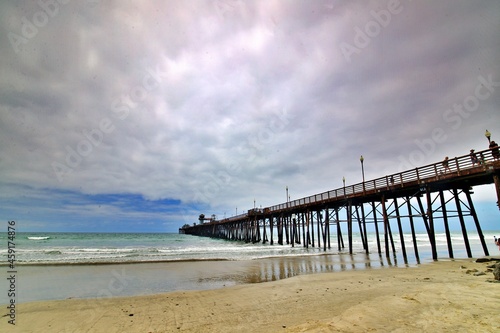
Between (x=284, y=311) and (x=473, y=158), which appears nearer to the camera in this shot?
(x=284, y=311)

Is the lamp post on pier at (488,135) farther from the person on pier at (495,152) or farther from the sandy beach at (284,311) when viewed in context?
the sandy beach at (284,311)

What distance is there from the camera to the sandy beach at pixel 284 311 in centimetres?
498

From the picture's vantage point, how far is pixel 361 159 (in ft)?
87.8

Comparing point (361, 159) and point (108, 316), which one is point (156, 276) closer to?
point (108, 316)

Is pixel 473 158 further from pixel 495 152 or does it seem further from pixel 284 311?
pixel 284 311

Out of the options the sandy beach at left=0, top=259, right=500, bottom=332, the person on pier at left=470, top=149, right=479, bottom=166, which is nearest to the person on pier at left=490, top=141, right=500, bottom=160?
the person on pier at left=470, top=149, right=479, bottom=166

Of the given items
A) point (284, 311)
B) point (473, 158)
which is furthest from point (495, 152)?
Result: point (284, 311)

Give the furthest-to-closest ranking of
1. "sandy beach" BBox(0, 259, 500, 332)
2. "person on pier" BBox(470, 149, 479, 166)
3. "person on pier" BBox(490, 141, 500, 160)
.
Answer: "person on pier" BBox(470, 149, 479, 166) < "person on pier" BBox(490, 141, 500, 160) < "sandy beach" BBox(0, 259, 500, 332)

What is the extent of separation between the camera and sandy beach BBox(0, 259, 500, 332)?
498 cm

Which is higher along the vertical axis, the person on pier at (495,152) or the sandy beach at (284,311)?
the person on pier at (495,152)

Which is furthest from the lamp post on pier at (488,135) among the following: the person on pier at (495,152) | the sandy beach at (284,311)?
the sandy beach at (284,311)

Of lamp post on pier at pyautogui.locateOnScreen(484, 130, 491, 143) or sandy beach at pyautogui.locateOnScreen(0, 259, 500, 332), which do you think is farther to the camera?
lamp post on pier at pyautogui.locateOnScreen(484, 130, 491, 143)

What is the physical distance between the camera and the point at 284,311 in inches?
265

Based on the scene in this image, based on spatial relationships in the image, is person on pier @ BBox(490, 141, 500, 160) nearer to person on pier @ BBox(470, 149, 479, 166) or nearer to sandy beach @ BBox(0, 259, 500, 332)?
person on pier @ BBox(470, 149, 479, 166)
